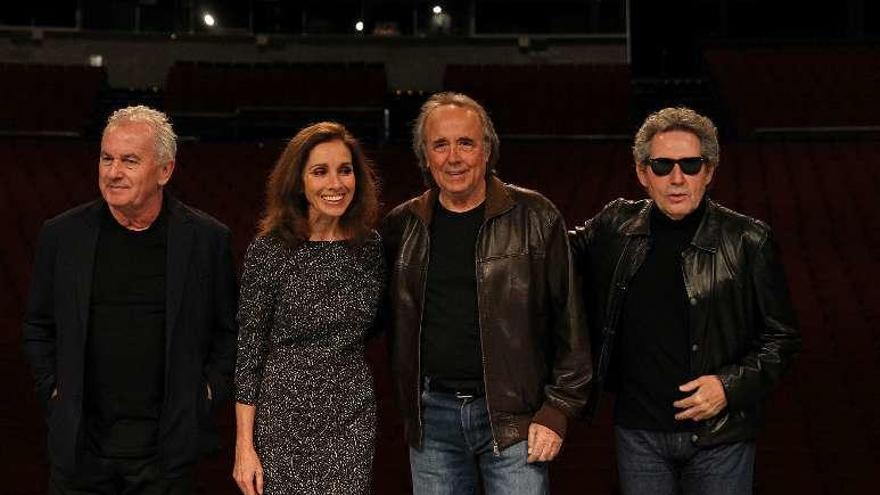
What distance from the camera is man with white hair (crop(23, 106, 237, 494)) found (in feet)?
5.30

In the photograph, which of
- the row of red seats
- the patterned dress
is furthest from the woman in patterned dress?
the row of red seats

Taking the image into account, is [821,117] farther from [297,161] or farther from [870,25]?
[297,161]

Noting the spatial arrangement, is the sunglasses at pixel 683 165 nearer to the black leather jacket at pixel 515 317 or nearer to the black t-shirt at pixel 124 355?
the black leather jacket at pixel 515 317

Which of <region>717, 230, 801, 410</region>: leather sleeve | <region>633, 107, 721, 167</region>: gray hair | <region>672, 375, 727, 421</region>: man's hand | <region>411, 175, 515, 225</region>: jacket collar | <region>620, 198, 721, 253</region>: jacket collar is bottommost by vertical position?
<region>672, 375, 727, 421</region>: man's hand

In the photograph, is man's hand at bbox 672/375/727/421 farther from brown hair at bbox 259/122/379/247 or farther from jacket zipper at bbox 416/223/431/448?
brown hair at bbox 259/122/379/247

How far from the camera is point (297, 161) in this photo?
162 centimetres

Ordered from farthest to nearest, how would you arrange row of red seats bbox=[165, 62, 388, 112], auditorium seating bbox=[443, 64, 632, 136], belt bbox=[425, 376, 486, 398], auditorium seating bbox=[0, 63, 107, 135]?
row of red seats bbox=[165, 62, 388, 112]
auditorium seating bbox=[443, 64, 632, 136]
auditorium seating bbox=[0, 63, 107, 135]
belt bbox=[425, 376, 486, 398]

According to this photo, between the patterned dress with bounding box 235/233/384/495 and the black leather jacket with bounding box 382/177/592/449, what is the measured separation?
0.07m

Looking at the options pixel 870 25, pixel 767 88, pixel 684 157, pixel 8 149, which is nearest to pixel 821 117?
pixel 767 88

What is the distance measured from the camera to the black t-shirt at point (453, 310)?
1.62 meters

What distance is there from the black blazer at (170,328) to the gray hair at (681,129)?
730 millimetres

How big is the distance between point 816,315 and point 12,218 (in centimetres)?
429

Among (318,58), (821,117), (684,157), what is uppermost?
(318,58)

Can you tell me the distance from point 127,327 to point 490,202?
24.8 inches
